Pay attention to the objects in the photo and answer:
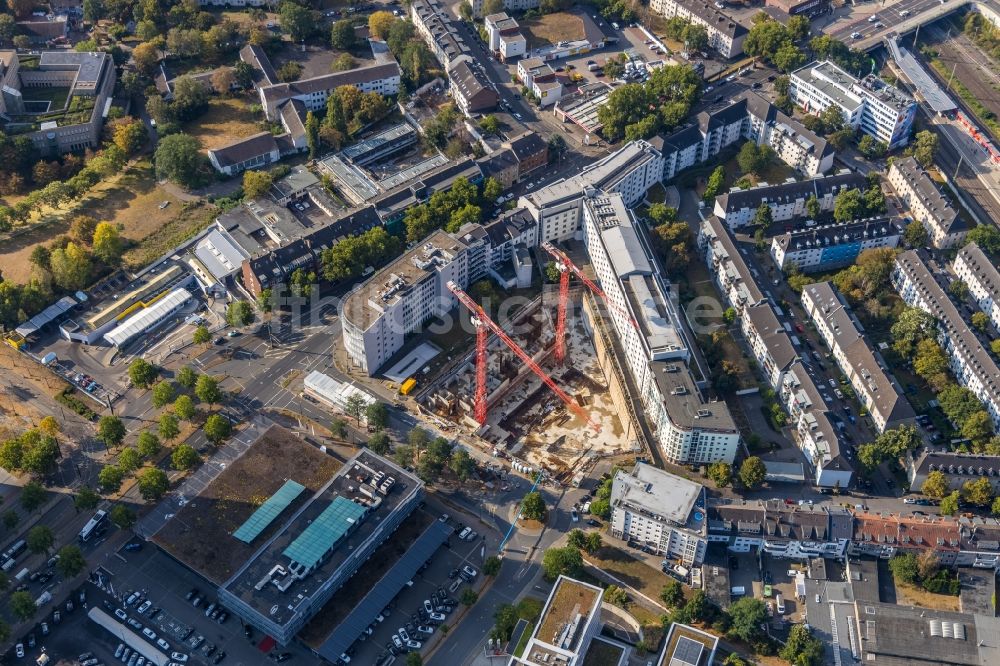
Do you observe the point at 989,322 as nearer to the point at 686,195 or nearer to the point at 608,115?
the point at 686,195

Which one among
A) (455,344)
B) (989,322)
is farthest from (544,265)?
(989,322)

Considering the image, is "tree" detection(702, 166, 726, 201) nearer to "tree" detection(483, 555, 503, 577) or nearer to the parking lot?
the parking lot

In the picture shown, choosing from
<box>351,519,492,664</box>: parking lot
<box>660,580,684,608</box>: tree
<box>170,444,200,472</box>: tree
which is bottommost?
<box>351,519,492,664</box>: parking lot

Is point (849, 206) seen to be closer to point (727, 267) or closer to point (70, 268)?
point (727, 267)

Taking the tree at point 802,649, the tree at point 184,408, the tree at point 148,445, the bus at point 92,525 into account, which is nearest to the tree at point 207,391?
the tree at point 184,408

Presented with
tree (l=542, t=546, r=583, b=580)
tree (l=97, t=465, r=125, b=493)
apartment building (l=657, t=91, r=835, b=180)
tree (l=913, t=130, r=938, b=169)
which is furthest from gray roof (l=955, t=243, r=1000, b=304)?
tree (l=97, t=465, r=125, b=493)

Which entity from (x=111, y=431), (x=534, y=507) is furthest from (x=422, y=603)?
(x=111, y=431)
